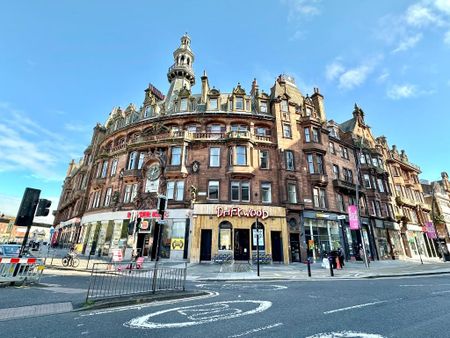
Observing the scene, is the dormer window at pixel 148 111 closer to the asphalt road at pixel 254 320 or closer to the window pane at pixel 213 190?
the window pane at pixel 213 190

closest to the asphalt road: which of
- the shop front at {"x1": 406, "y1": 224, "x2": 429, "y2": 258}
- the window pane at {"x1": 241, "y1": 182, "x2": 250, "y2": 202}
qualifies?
the window pane at {"x1": 241, "y1": 182, "x2": 250, "y2": 202}

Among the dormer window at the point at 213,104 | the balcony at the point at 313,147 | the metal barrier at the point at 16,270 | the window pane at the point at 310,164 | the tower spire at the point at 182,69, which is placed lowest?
the metal barrier at the point at 16,270

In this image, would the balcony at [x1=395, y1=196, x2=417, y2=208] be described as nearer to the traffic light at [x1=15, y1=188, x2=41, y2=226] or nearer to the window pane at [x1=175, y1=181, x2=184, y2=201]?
the window pane at [x1=175, y1=181, x2=184, y2=201]

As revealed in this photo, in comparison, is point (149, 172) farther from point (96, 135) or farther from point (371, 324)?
point (371, 324)

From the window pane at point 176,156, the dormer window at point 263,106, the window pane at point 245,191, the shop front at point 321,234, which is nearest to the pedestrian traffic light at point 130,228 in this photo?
the window pane at point 176,156

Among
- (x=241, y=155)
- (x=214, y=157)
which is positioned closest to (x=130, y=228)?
(x=214, y=157)

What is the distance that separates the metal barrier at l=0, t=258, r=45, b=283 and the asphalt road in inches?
237

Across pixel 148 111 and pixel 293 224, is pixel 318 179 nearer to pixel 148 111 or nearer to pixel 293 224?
pixel 293 224

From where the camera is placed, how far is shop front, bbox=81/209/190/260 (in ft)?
76.3

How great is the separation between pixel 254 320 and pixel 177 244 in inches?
759

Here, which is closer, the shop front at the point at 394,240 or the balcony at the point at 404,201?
the shop front at the point at 394,240

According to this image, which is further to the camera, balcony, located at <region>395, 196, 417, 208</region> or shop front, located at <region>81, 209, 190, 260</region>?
balcony, located at <region>395, 196, 417, 208</region>

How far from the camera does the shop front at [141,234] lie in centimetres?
2327

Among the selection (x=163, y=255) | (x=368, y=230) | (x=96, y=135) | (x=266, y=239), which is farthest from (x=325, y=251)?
(x=96, y=135)
